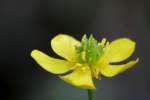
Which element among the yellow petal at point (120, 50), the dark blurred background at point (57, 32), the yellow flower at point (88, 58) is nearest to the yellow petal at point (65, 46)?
the yellow flower at point (88, 58)

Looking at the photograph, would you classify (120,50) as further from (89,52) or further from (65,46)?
(65,46)

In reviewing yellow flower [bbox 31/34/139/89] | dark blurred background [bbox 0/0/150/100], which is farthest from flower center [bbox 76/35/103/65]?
dark blurred background [bbox 0/0/150/100]

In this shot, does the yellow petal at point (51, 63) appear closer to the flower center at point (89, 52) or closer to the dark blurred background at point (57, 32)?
the flower center at point (89, 52)

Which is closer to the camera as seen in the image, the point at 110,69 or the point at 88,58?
the point at 110,69

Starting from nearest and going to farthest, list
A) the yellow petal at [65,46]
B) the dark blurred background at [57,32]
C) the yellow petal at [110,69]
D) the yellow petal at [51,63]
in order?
the yellow petal at [110,69]
the yellow petal at [51,63]
the yellow petal at [65,46]
the dark blurred background at [57,32]

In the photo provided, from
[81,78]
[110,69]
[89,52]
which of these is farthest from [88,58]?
[81,78]

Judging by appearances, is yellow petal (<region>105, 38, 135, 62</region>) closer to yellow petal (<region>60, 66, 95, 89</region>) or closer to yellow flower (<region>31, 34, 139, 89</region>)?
yellow flower (<region>31, 34, 139, 89</region>)
